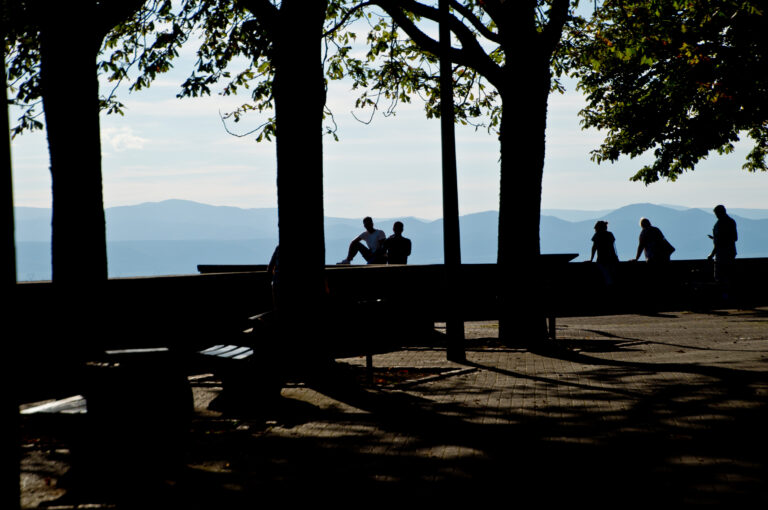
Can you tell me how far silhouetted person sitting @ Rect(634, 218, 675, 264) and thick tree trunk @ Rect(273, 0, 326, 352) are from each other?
13657 mm

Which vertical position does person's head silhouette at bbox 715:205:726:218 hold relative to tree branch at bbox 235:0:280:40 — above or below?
below

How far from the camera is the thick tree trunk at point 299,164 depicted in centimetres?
973

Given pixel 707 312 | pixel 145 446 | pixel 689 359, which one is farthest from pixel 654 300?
pixel 145 446

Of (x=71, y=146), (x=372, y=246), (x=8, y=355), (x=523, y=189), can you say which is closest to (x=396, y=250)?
(x=372, y=246)

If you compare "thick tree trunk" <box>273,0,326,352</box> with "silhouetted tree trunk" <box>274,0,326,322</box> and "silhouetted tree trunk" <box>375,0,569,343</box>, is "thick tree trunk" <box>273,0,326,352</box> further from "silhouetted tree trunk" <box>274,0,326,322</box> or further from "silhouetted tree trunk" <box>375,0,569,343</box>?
"silhouetted tree trunk" <box>375,0,569,343</box>

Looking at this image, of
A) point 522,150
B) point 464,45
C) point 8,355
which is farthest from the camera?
point 464,45

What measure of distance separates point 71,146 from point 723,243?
48.8 ft

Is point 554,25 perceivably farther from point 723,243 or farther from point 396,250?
point 723,243

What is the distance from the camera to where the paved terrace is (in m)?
5.33

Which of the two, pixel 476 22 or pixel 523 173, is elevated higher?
pixel 476 22

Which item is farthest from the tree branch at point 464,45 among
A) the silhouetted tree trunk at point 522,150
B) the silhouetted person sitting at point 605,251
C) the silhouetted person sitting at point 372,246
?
the silhouetted person sitting at point 605,251

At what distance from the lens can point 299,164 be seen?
9.72 meters

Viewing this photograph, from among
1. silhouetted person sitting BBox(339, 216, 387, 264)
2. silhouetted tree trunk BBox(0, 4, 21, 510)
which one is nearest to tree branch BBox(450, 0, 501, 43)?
silhouetted person sitting BBox(339, 216, 387, 264)

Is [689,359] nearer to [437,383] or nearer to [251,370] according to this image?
[437,383]
